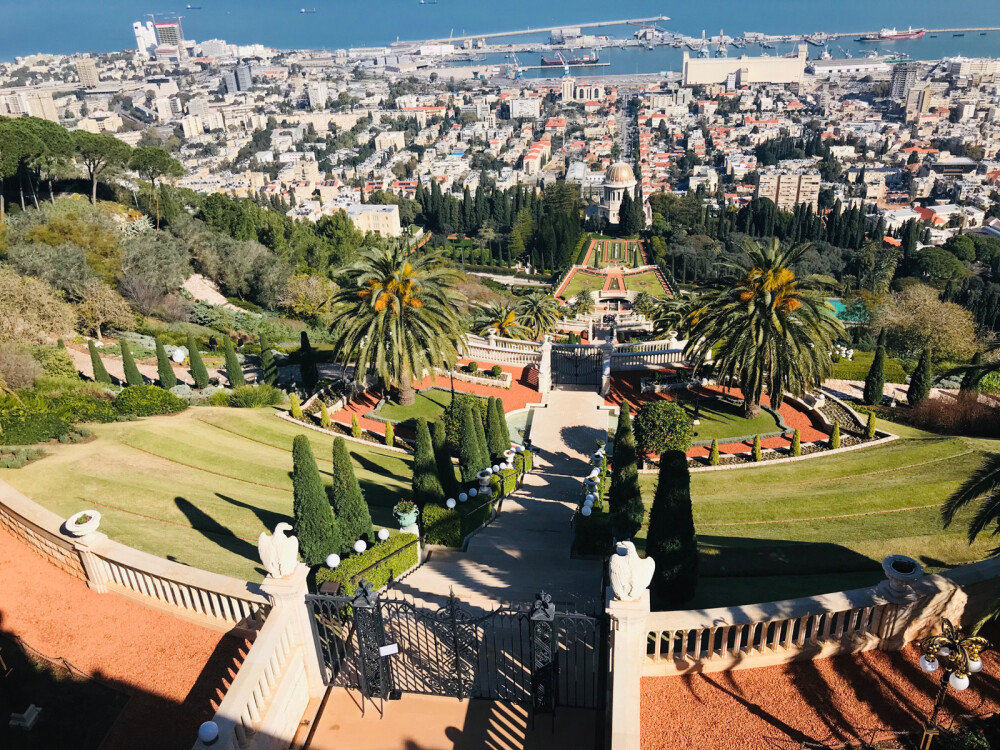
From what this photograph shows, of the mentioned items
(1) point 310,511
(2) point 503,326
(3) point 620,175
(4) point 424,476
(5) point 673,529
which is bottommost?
(3) point 620,175

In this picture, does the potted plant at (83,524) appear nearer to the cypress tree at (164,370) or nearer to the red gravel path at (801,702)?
the red gravel path at (801,702)

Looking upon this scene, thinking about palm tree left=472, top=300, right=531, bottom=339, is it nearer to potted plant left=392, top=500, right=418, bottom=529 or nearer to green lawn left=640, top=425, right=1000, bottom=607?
green lawn left=640, top=425, right=1000, bottom=607

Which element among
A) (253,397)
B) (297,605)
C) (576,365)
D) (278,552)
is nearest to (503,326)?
(576,365)

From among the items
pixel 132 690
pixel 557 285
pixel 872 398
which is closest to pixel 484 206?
pixel 557 285

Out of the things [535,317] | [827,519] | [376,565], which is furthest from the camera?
[535,317]

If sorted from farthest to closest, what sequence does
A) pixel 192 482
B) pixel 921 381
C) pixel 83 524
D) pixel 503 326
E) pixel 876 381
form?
pixel 503 326, pixel 876 381, pixel 921 381, pixel 192 482, pixel 83 524

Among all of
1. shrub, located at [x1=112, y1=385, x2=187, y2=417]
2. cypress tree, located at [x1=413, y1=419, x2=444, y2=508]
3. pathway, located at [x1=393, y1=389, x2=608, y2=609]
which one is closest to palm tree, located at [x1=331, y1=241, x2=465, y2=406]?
pathway, located at [x1=393, y1=389, x2=608, y2=609]

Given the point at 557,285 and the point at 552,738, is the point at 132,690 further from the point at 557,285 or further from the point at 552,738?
the point at 557,285

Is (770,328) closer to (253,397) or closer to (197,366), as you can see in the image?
(253,397)
